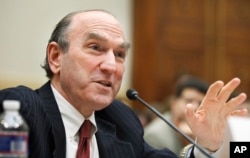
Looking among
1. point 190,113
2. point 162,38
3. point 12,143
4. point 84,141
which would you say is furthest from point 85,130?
point 162,38

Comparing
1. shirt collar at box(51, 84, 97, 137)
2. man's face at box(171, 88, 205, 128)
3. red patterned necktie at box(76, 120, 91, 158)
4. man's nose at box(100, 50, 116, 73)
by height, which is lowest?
man's face at box(171, 88, 205, 128)

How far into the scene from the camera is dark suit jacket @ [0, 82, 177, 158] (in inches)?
82.6

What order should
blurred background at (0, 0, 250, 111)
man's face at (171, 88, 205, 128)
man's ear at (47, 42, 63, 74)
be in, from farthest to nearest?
blurred background at (0, 0, 250, 111) → man's face at (171, 88, 205, 128) → man's ear at (47, 42, 63, 74)

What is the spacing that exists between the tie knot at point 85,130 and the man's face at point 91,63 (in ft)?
0.18

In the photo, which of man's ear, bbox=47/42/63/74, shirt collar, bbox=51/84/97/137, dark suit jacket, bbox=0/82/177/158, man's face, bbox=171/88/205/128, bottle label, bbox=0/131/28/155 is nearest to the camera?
bottle label, bbox=0/131/28/155

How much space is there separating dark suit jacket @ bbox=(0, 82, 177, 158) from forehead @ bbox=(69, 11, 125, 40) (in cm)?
26

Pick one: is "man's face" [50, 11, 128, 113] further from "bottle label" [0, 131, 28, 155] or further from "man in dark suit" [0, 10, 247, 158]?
"bottle label" [0, 131, 28, 155]

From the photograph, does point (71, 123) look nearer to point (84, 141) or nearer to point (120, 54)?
point (84, 141)

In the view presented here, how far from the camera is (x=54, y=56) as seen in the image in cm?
244

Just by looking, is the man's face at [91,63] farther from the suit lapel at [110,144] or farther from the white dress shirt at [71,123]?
the suit lapel at [110,144]

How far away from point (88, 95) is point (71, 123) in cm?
13

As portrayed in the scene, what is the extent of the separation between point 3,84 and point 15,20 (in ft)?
2.05

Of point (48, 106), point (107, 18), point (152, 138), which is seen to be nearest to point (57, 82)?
point (48, 106)

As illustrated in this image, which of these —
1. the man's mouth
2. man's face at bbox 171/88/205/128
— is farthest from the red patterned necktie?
man's face at bbox 171/88/205/128
